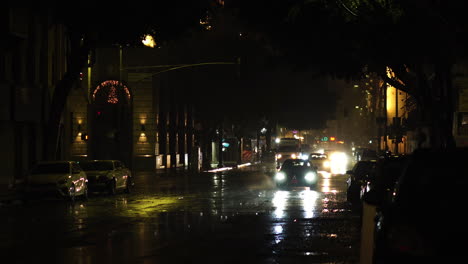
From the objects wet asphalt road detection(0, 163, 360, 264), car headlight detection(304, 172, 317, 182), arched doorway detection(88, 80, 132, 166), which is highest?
arched doorway detection(88, 80, 132, 166)

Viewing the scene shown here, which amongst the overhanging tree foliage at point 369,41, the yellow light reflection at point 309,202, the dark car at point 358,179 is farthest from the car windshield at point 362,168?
the overhanging tree foliage at point 369,41

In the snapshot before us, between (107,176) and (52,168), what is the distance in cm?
317

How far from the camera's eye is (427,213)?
264 inches

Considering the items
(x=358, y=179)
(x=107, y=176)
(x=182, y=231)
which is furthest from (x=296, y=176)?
(x=182, y=231)

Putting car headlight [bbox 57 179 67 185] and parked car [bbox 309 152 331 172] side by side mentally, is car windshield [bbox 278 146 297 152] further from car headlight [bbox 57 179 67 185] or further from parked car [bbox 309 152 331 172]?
car headlight [bbox 57 179 67 185]

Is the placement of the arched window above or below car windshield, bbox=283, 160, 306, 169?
above

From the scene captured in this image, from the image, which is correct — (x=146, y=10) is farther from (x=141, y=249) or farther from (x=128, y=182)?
(x=141, y=249)

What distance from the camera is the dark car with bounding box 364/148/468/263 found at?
6.48m

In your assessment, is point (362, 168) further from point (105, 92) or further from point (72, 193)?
point (105, 92)

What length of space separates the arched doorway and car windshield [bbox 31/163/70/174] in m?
30.4

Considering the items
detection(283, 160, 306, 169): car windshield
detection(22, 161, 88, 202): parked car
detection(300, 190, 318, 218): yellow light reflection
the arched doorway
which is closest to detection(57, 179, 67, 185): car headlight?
detection(22, 161, 88, 202): parked car

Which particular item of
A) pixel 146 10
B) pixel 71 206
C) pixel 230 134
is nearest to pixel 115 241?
pixel 71 206

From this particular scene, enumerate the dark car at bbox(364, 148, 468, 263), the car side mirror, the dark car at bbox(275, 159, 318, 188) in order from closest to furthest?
the dark car at bbox(364, 148, 468, 263) < the car side mirror < the dark car at bbox(275, 159, 318, 188)

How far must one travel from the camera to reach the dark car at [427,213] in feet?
21.3
